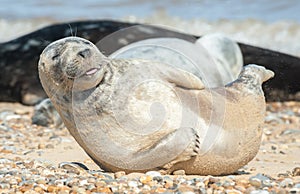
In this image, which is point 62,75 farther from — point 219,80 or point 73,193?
point 219,80

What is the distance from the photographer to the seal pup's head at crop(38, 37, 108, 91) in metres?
3.46

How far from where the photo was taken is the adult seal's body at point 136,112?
3.52m

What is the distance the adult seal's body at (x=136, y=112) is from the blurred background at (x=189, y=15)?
20.7 ft

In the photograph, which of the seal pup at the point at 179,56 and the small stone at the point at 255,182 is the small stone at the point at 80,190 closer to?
the small stone at the point at 255,182

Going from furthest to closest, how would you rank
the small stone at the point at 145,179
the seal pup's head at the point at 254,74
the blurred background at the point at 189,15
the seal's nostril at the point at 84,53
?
the blurred background at the point at 189,15
the seal pup's head at the point at 254,74
the seal's nostril at the point at 84,53
the small stone at the point at 145,179

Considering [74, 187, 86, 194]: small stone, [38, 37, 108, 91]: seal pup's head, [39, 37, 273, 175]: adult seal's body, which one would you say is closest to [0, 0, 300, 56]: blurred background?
[39, 37, 273, 175]: adult seal's body

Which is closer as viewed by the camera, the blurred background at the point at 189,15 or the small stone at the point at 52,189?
the small stone at the point at 52,189

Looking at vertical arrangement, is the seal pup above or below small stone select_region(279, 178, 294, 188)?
above

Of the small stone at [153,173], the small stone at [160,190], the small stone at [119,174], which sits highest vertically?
the small stone at [160,190]

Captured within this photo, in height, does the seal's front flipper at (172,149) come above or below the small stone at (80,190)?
above

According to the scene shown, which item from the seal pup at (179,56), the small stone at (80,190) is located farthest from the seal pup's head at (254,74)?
the seal pup at (179,56)

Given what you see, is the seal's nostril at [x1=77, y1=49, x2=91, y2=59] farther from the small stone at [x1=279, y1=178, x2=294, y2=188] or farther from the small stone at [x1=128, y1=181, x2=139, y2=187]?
the small stone at [x1=279, y1=178, x2=294, y2=188]

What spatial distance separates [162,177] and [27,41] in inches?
216

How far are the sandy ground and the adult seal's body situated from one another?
0.29 metres
